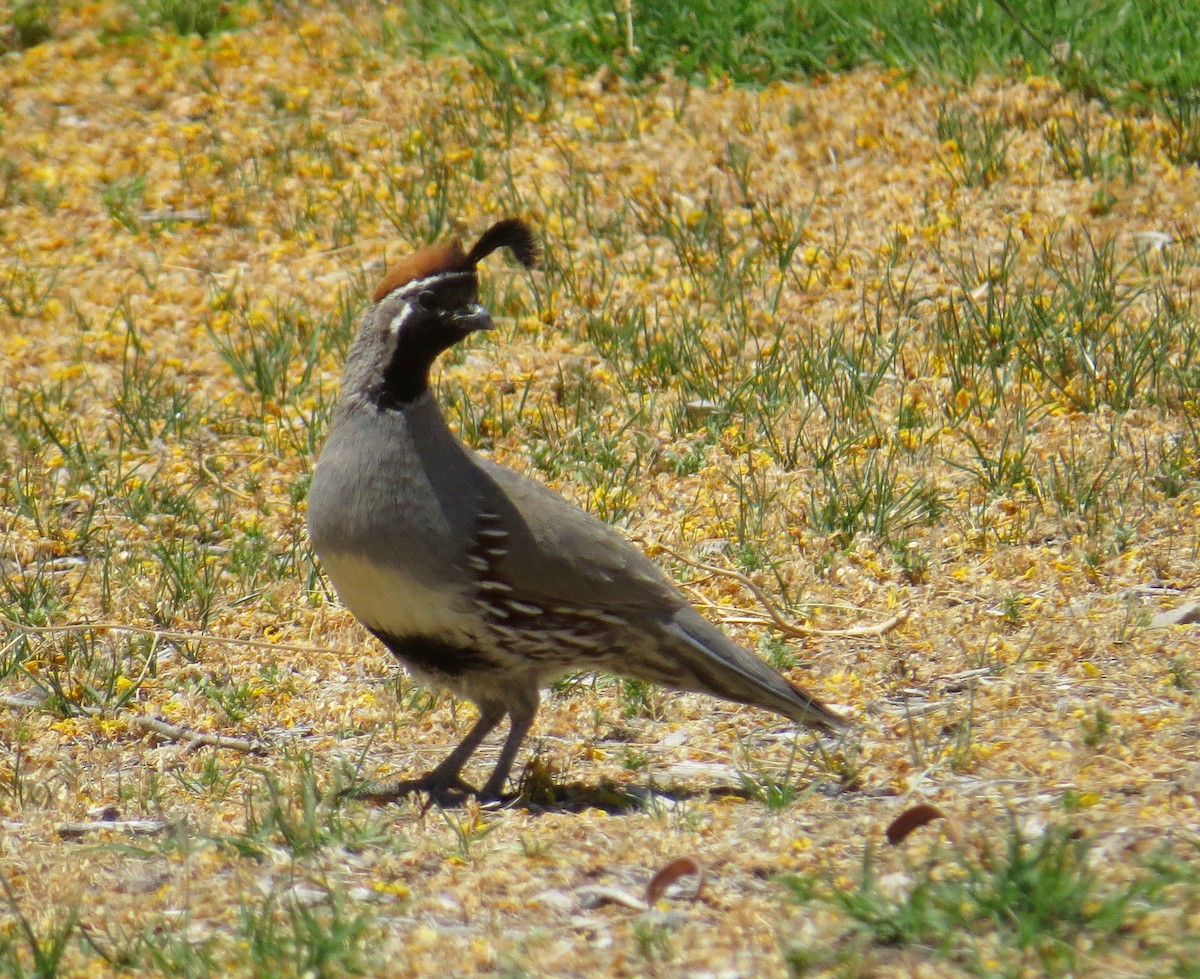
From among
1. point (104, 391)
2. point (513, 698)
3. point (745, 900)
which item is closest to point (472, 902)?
point (745, 900)

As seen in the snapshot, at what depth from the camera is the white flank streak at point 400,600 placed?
446 centimetres

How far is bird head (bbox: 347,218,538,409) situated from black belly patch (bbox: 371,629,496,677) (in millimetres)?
649

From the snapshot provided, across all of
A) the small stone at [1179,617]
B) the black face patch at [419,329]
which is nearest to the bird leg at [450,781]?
the black face patch at [419,329]

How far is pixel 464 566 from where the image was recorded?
4.48m

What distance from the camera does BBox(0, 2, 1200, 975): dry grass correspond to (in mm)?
3662

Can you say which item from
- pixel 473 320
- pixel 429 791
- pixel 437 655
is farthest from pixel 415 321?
pixel 429 791

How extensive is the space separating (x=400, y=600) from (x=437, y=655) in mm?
198

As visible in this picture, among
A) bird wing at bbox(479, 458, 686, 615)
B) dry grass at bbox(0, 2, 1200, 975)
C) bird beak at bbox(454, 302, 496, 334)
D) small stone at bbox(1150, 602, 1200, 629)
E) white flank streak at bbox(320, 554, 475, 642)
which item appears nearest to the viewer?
dry grass at bbox(0, 2, 1200, 975)

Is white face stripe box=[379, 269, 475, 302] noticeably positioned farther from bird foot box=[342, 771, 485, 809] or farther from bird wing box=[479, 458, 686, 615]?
bird foot box=[342, 771, 485, 809]

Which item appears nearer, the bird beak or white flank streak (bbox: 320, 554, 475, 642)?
white flank streak (bbox: 320, 554, 475, 642)

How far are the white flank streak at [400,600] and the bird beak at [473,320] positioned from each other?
2.36ft

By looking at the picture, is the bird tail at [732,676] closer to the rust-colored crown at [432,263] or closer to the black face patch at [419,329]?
the black face patch at [419,329]

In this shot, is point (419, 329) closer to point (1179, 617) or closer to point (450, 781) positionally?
point (450, 781)

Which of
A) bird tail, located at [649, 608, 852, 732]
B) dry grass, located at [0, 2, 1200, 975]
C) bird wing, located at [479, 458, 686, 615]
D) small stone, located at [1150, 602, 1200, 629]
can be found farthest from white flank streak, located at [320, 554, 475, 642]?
small stone, located at [1150, 602, 1200, 629]
